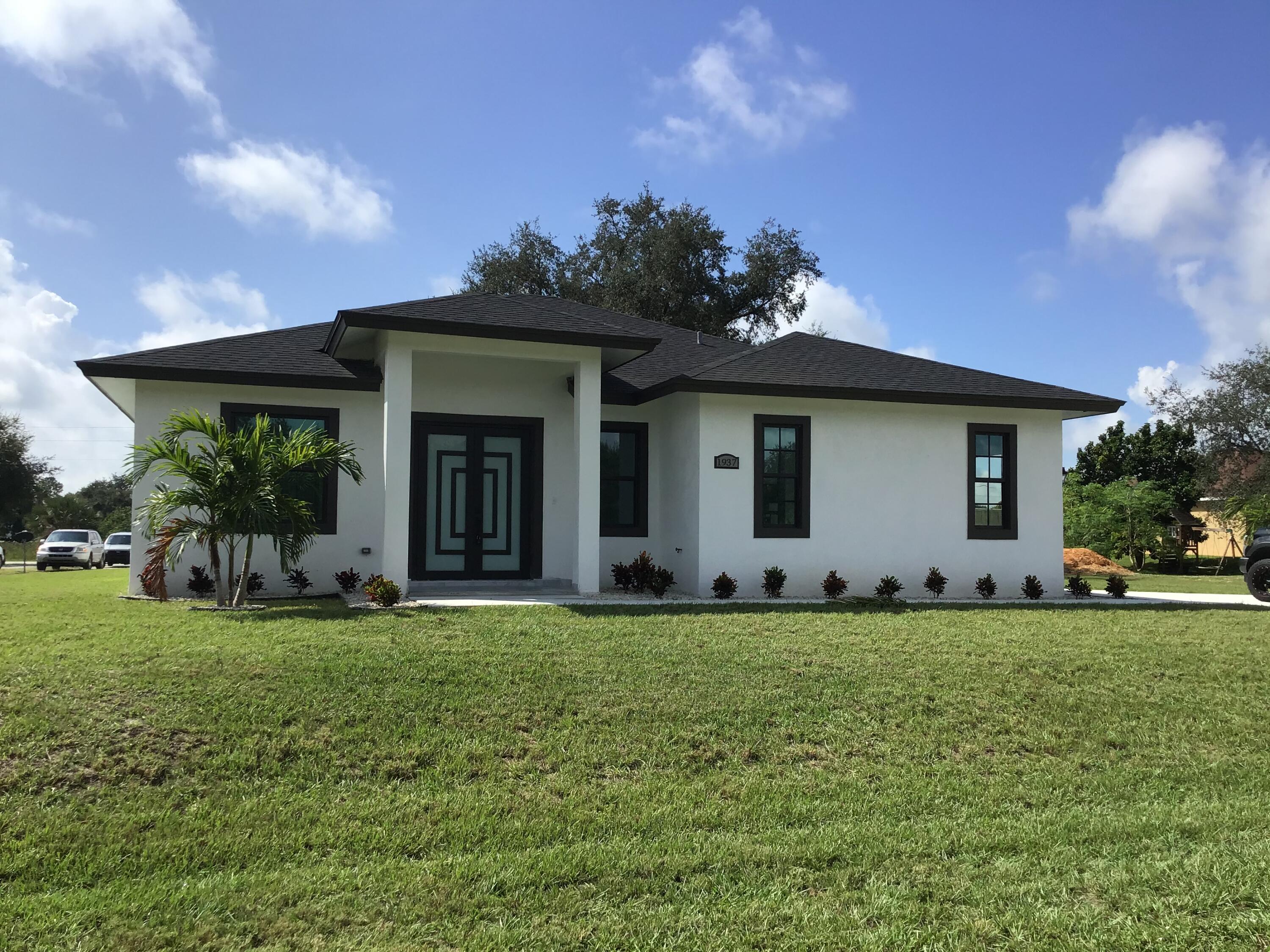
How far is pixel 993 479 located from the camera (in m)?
14.6

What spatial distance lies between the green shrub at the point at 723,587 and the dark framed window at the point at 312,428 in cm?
572

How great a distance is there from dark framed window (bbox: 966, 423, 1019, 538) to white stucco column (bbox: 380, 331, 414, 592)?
879 centimetres

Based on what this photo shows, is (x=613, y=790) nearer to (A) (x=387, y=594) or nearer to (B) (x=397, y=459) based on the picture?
(A) (x=387, y=594)

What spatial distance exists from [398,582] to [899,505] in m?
7.70

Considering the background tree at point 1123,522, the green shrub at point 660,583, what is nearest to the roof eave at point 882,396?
the green shrub at point 660,583

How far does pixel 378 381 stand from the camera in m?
13.4

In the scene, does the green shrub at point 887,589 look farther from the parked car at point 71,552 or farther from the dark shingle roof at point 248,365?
the parked car at point 71,552

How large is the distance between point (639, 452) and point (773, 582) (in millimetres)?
3214

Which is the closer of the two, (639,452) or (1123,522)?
(639,452)

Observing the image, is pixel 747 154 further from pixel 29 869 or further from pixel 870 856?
pixel 29 869

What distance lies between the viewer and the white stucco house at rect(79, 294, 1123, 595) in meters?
12.7

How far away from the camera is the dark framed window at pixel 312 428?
13.1 metres

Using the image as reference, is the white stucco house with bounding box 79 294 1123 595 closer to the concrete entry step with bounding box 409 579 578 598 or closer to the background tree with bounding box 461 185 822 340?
the concrete entry step with bounding box 409 579 578 598

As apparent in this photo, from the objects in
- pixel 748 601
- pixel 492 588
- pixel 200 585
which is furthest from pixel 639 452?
pixel 200 585
